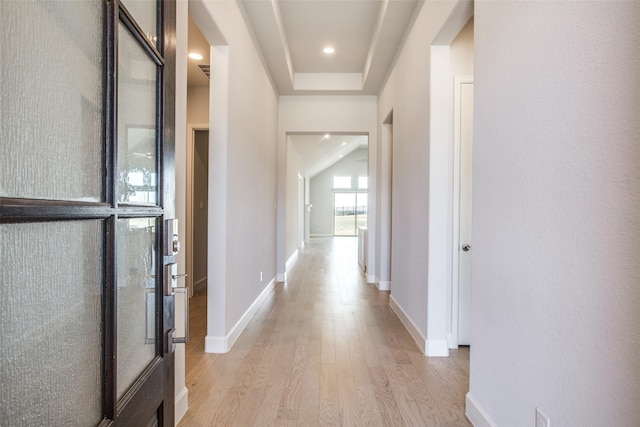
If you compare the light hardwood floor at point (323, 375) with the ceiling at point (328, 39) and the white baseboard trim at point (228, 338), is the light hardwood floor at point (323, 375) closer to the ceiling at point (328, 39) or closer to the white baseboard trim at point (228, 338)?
the white baseboard trim at point (228, 338)

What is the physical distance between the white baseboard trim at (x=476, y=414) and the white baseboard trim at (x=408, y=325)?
82cm

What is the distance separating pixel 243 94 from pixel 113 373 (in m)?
2.63

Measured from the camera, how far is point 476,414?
5.42 feet

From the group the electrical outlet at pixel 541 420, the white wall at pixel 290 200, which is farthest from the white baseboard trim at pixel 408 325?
the white wall at pixel 290 200

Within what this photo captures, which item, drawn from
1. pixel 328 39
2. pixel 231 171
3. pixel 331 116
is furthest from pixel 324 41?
pixel 231 171

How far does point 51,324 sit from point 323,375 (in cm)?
188

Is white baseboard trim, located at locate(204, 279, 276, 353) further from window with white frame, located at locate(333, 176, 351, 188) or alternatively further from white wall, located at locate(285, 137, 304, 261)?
window with white frame, located at locate(333, 176, 351, 188)

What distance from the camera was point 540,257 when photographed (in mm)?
1208

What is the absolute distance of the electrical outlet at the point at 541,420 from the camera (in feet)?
3.79

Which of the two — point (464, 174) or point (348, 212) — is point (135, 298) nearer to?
point (464, 174)

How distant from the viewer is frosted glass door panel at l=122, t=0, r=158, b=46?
809 mm

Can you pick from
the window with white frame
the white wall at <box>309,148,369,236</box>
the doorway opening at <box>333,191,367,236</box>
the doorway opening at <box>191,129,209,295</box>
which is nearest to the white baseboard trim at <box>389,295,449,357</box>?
the doorway opening at <box>191,129,209,295</box>

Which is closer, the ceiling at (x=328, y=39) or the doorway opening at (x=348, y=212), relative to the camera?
the ceiling at (x=328, y=39)

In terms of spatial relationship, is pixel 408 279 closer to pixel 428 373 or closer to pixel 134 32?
pixel 428 373
